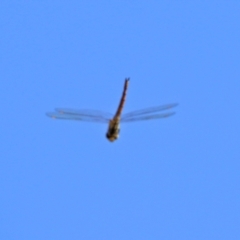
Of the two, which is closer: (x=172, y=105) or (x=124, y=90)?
(x=172, y=105)

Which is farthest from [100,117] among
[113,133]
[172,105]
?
[172,105]

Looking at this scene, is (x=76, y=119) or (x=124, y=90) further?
(x=124, y=90)

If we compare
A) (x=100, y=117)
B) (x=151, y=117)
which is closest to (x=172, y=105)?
(x=151, y=117)

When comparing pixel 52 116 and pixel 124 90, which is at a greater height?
pixel 124 90

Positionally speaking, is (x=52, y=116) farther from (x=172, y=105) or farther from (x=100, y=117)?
(x=172, y=105)

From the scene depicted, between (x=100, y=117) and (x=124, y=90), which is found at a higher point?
(x=124, y=90)

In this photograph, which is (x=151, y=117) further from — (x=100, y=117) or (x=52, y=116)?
(x=52, y=116)

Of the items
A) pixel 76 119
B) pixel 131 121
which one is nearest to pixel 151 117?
pixel 131 121
